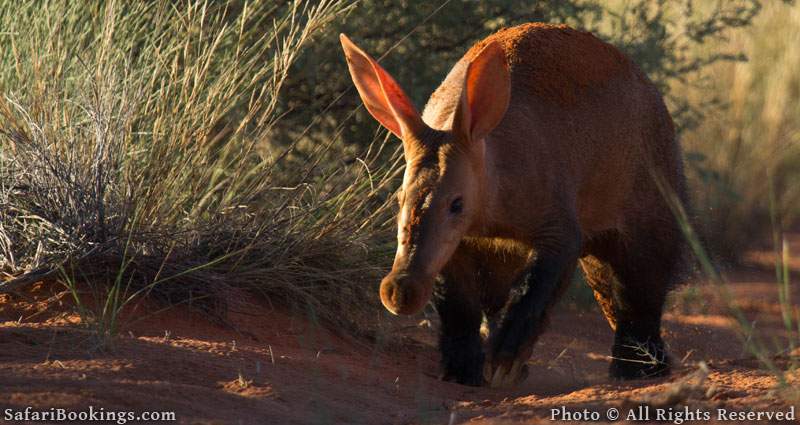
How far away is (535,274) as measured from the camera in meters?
4.87

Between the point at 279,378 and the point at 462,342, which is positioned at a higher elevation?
the point at 279,378

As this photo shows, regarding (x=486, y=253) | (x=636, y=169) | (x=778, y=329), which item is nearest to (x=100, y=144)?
(x=486, y=253)

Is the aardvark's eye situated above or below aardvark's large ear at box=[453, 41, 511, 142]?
below

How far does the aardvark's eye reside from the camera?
4398 millimetres

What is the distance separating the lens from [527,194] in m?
4.89

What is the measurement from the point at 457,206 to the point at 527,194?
565 millimetres

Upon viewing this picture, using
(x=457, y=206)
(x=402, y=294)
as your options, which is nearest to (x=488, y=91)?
(x=457, y=206)

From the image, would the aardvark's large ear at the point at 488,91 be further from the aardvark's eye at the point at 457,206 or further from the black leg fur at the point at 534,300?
the black leg fur at the point at 534,300

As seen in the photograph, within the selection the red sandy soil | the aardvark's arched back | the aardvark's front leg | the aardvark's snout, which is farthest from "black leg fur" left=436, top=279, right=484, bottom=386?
the aardvark's snout

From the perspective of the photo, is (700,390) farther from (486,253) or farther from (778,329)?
(778,329)

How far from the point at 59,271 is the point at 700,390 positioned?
8.90ft

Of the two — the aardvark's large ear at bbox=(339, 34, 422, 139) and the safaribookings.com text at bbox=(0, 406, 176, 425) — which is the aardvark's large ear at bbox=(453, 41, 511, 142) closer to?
the aardvark's large ear at bbox=(339, 34, 422, 139)

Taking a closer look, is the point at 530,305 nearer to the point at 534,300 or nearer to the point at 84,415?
the point at 534,300

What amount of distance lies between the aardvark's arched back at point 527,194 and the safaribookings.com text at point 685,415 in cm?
75
